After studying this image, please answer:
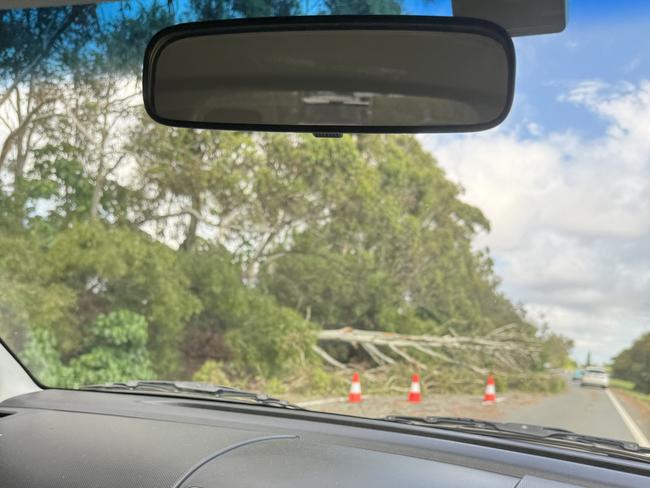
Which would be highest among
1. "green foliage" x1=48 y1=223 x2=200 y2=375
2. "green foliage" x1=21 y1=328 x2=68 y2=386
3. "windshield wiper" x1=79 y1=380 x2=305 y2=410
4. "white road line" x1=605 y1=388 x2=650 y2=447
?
"green foliage" x1=48 y1=223 x2=200 y2=375

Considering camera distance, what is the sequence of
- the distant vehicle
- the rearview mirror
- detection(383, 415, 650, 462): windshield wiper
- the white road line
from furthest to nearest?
1. the distant vehicle
2. the white road line
3. detection(383, 415, 650, 462): windshield wiper
4. the rearview mirror

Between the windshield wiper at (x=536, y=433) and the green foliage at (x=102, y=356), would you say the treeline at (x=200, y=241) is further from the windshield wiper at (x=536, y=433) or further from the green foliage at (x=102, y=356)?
the windshield wiper at (x=536, y=433)

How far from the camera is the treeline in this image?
392 inches

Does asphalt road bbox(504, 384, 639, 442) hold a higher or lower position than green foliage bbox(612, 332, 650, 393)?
lower

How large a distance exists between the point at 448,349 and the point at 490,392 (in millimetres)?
1867

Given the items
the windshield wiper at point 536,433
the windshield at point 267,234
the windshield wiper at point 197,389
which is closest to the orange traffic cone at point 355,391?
the windshield at point 267,234

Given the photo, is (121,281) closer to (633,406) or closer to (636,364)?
(636,364)

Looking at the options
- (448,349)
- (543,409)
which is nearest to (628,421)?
(543,409)

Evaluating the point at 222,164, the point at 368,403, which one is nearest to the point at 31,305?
the point at 222,164

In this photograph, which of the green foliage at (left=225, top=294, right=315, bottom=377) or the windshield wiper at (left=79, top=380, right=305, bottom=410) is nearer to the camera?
the windshield wiper at (left=79, top=380, right=305, bottom=410)

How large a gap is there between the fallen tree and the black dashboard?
686 centimetres

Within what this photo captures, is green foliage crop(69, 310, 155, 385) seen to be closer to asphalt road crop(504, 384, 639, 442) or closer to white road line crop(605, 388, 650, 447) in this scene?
asphalt road crop(504, 384, 639, 442)

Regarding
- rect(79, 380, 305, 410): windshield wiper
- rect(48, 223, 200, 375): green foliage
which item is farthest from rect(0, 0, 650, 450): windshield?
rect(79, 380, 305, 410): windshield wiper

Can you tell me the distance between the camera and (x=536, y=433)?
2.39 metres
